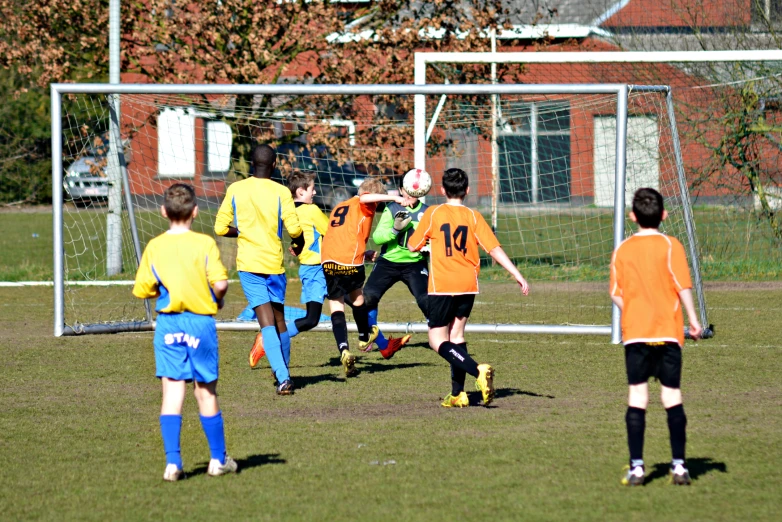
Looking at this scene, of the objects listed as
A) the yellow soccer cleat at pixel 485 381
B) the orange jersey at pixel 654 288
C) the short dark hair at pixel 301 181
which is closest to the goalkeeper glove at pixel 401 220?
the short dark hair at pixel 301 181

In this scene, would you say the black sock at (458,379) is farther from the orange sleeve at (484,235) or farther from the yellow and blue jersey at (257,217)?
the yellow and blue jersey at (257,217)

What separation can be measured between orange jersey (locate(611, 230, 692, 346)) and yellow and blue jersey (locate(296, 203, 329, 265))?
166 inches

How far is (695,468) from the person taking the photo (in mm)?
5891

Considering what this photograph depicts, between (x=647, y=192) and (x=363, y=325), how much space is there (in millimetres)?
4781

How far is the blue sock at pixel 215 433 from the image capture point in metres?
5.65

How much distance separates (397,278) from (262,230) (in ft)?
6.46

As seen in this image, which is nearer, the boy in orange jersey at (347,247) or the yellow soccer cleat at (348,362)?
the yellow soccer cleat at (348,362)

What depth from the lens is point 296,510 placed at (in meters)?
5.18

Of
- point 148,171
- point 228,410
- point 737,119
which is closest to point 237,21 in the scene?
point 148,171

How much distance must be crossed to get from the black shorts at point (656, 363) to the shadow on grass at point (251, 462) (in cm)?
209

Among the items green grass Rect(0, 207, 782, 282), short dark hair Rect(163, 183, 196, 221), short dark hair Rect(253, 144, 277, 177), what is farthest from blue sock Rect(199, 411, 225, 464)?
green grass Rect(0, 207, 782, 282)

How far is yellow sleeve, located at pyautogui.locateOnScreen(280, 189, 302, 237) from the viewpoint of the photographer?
317 inches

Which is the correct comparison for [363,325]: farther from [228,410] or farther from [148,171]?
[148,171]

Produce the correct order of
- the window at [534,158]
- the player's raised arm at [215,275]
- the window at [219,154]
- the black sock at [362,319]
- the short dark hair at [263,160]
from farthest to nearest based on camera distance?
the window at [219,154], the window at [534,158], the black sock at [362,319], the short dark hair at [263,160], the player's raised arm at [215,275]
